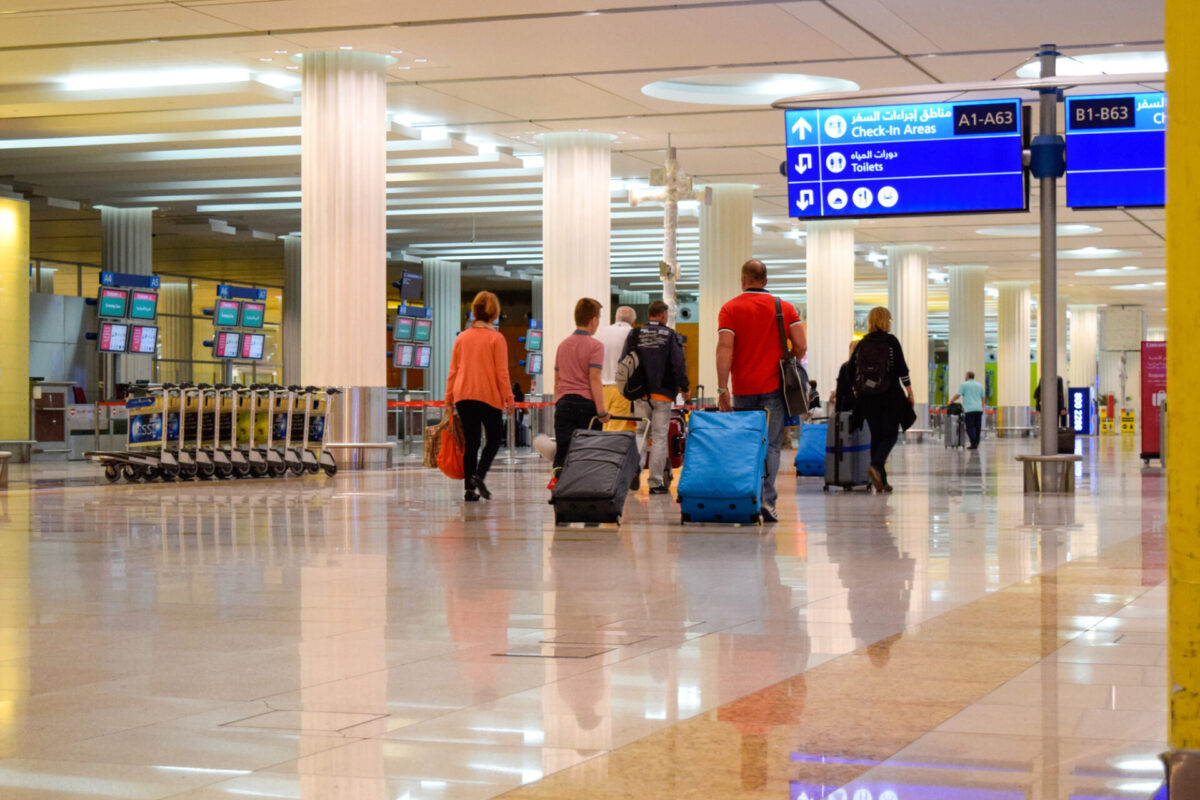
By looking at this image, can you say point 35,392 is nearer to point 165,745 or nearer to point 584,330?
point 584,330

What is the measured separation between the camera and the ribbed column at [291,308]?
37375mm

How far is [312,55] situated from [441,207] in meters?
13.4

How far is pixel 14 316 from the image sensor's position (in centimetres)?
2661

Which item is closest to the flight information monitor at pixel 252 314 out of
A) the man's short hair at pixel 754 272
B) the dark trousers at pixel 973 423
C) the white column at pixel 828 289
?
the white column at pixel 828 289

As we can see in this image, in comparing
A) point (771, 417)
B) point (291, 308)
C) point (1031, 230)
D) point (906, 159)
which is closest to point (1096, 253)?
point (1031, 230)

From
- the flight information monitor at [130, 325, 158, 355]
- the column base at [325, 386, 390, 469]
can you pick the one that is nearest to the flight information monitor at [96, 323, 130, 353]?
the flight information monitor at [130, 325, 158, 355]

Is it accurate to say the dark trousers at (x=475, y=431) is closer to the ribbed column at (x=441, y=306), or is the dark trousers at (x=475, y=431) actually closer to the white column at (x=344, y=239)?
the white column at (x=344, y=239)

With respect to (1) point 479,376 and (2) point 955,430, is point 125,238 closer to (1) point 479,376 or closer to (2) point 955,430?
(2) point 955,430

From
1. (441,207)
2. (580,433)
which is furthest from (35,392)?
(580,433)

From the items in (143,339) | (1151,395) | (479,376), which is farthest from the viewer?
(143,339)

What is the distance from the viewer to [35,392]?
1107 inches

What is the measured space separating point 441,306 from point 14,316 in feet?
57.5

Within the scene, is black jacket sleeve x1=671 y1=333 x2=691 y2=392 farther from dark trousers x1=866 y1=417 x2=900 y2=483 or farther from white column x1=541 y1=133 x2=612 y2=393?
white column x1=541 y1=133 x2=612 y2=393

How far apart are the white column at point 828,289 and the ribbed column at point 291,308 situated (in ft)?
41.5
